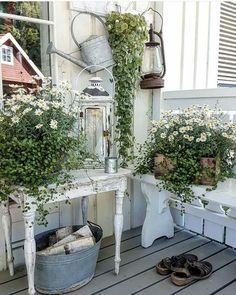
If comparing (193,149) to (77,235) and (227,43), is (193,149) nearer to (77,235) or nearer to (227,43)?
(77,235)

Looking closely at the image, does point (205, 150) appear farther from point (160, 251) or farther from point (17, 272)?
point (17, 272)

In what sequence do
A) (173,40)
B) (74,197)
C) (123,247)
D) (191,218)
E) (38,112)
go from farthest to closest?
(173,40)
(191,218)
(123,247)
(74,197)
(38,112)

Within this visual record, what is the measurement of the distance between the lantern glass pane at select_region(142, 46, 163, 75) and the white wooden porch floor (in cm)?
140

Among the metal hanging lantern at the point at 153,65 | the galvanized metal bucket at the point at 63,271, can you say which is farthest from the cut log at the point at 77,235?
the metal hanging lantern at the point at 153,65

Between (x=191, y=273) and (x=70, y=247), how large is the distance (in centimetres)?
80

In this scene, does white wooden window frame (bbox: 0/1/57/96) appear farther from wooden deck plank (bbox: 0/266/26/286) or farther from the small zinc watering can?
wooden deck plank (bbox: 0/266/26/286)

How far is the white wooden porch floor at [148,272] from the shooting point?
69.3 inches

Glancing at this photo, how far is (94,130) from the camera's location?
6.39 feet

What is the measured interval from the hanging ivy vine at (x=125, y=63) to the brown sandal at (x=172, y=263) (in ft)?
2.50

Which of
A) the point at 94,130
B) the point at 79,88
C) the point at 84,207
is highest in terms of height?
the point at 79,88

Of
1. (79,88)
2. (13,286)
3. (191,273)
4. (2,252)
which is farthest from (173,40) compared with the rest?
(13,286)

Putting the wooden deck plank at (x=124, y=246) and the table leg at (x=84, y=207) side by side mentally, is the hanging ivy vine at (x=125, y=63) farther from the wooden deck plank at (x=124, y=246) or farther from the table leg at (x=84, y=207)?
the wooden deck plank at (x=124, y=246)

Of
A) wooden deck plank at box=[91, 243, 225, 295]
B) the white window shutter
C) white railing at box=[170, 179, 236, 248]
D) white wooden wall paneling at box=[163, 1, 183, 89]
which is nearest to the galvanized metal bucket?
wooden deck plank at box=[91, 243, 225, 295]

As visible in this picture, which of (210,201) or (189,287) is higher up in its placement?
(210,201)
